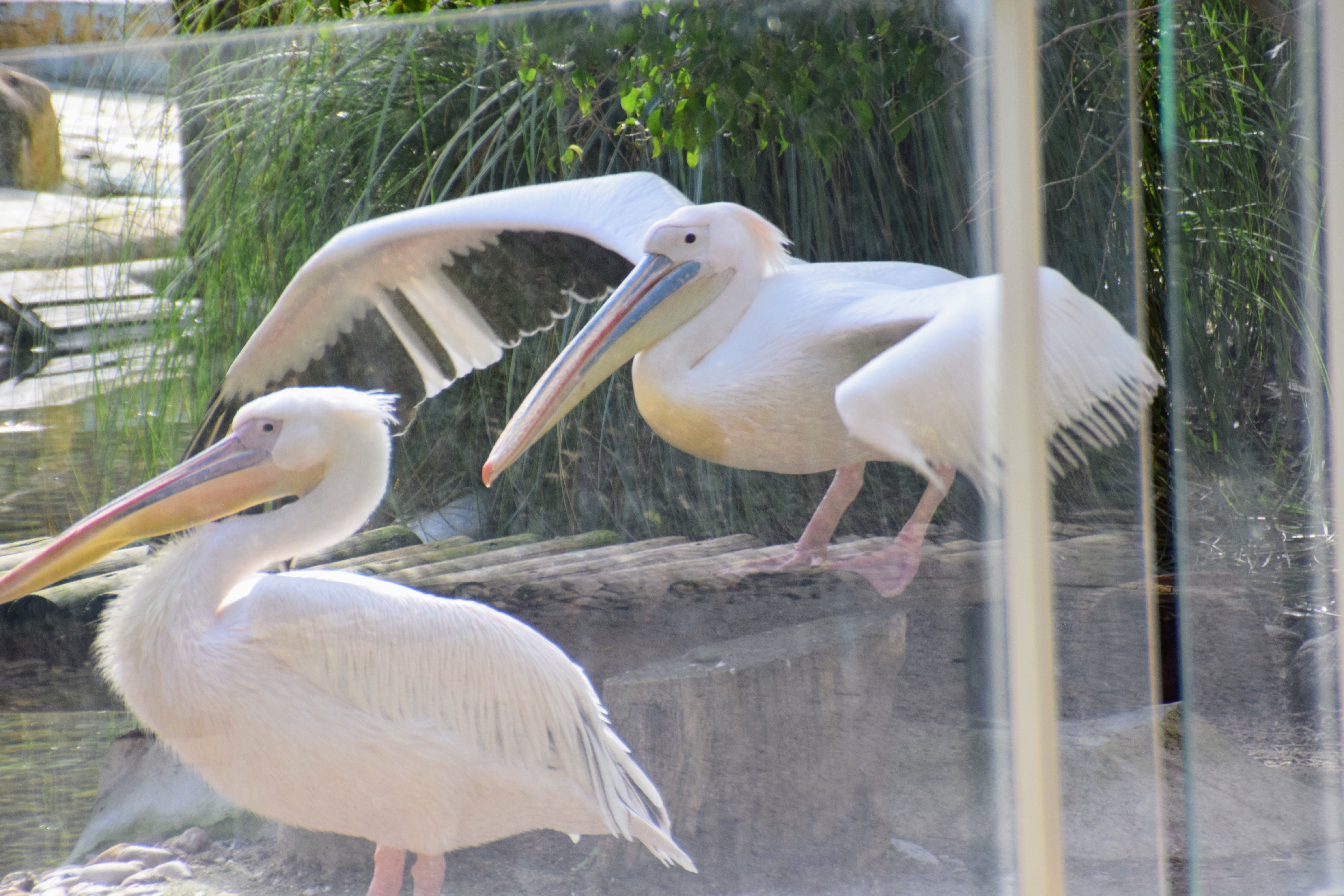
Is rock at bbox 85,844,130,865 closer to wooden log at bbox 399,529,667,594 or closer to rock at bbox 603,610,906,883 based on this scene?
wooden log at bbox 399,529,667,594

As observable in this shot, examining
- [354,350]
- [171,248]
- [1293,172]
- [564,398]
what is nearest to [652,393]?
[564,398]

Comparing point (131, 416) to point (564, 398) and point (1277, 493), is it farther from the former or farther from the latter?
point (1277, 493)

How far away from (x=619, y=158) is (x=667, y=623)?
1.93 ft

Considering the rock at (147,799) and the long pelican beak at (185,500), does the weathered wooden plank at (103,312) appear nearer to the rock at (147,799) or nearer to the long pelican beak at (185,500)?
the long pelican beak at (185,500)

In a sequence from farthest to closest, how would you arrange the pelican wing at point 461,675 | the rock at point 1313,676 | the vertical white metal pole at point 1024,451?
the rock at point 1313,676 < the vertical white metal pole at point 1024,451 < the pelican wing at point 461,675

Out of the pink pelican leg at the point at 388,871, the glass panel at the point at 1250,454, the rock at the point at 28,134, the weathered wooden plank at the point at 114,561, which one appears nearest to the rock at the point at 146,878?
the pink pelican leg at the point at 388,871

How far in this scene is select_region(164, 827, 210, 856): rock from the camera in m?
1.28

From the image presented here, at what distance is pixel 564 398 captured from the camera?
4.27 feet

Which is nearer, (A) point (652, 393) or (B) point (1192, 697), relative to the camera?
(A) point (652, 393)

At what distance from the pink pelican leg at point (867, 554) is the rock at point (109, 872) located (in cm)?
82

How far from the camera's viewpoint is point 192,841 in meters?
1.28

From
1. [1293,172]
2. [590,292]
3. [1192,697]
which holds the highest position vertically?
[1293,172]

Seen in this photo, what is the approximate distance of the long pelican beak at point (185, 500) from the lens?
4.11ft

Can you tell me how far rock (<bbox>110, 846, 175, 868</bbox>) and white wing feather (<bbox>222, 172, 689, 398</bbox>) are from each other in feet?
1.90
